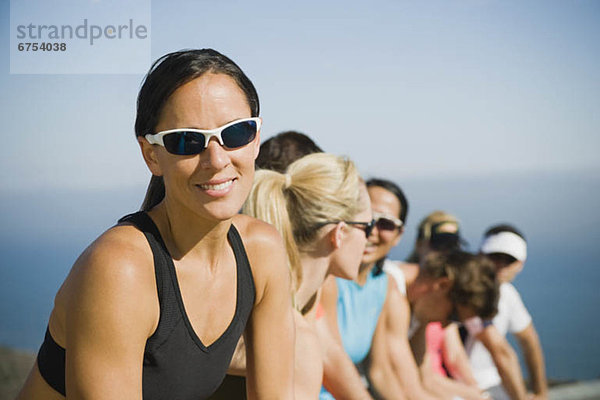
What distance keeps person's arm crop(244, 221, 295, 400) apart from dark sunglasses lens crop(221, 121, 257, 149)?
36 centimetres

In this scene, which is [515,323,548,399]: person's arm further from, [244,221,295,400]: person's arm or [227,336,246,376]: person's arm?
[244,221,295,400]: person's arm

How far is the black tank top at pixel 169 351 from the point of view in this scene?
5.16 ft

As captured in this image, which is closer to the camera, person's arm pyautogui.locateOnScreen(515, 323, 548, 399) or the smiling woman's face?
the smiling woman's face

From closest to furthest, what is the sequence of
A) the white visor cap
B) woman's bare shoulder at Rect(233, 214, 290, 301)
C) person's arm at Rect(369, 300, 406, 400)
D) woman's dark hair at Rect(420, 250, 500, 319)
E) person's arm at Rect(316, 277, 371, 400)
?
woman's bare shoulder at Rect(233, 214, 290, 301) < person's arm at Rect(316, 277, 371, 400) < person's arm at Rect(369, 300, 406, 400) < woman's dark hair at Rect(420, 250, 500, 319) < the white visor cap

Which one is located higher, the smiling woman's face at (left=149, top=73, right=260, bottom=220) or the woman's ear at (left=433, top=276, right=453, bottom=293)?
the smiling woman's face at (left=149, top=73, right=260, bottom=220)

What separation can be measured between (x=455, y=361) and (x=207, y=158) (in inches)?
129

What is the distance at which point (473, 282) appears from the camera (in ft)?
12.6

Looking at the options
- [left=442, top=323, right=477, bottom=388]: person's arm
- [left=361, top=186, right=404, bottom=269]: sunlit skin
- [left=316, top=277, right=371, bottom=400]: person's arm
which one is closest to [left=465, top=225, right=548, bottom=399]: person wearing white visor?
[left=442, top=323, right=477, bottom=388]: person's arm

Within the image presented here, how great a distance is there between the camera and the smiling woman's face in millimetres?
1521

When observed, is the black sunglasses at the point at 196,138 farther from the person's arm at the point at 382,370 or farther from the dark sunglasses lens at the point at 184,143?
the person's arm at the point at 382,370

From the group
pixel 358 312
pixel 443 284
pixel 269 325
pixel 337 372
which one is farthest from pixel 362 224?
pixel 443 284

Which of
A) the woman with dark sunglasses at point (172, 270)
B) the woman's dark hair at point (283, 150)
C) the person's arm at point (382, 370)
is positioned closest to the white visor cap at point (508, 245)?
the person's arm at point (382, 370)

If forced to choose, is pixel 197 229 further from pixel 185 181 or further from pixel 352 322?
pixel 352 322

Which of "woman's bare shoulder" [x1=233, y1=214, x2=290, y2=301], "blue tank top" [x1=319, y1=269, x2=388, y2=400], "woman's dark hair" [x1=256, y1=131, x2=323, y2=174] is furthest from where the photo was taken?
"blue tank top" [x1=319, y1=269, x2=388, y2=400]
